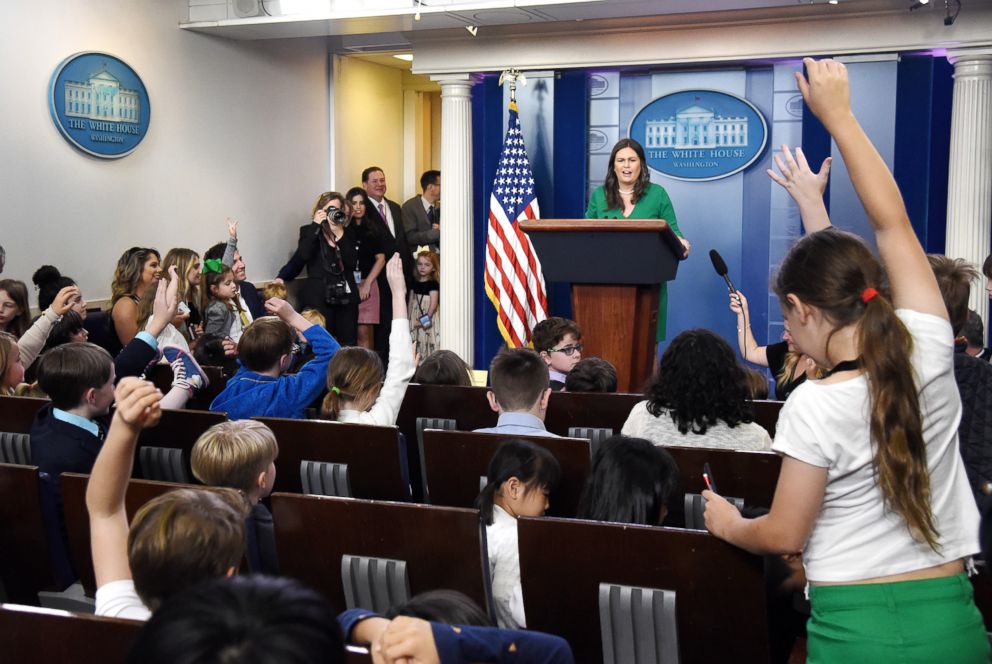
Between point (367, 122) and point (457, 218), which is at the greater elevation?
point (367, 122)

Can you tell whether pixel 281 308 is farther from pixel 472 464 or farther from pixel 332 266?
pixel 332 266

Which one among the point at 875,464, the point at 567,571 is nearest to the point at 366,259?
the point at 567,571

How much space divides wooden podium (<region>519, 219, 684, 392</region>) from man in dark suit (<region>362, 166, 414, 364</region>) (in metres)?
3.40

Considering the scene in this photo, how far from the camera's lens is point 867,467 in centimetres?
154

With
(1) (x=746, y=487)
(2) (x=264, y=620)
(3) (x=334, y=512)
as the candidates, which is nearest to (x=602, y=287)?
(1) (x=746, y=487)

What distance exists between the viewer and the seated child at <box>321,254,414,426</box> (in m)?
3.34

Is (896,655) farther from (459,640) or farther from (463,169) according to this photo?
(463,169)

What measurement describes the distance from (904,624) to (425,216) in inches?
291

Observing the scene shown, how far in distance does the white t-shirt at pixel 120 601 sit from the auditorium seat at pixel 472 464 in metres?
1.21

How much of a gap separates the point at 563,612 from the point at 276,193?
6.67 metres

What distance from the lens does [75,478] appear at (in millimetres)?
2367

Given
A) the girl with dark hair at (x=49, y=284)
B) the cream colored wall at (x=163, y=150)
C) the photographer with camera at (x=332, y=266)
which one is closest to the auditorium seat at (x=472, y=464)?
the girl with dark hair at (x=49, y=284)

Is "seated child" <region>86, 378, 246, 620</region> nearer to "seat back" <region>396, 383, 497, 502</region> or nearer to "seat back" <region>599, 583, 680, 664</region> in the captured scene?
"seat back" <region>599, 583, 680, 664</region>

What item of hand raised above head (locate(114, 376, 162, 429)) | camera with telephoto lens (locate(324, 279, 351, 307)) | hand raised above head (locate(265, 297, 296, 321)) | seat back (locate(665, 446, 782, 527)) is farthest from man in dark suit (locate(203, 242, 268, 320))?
hand raised above head (locate(114, 376, 162, 429))
